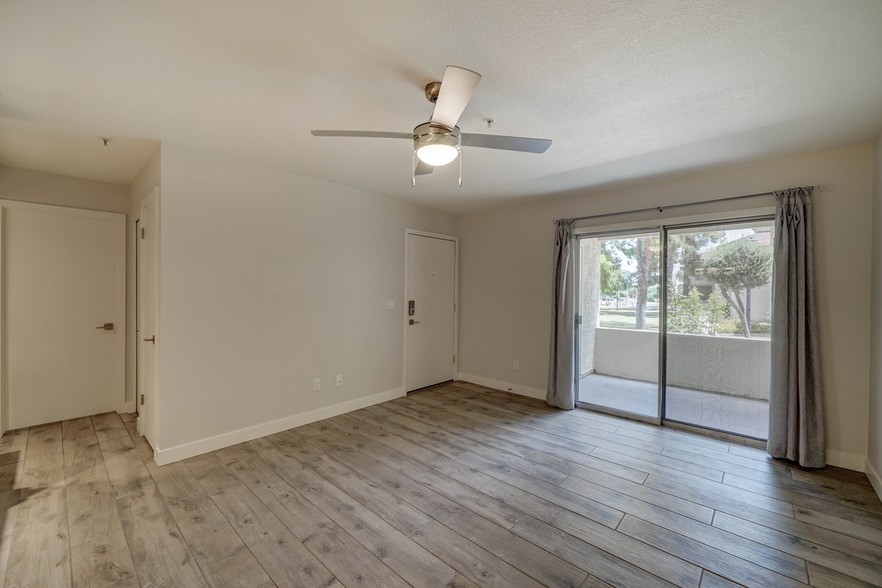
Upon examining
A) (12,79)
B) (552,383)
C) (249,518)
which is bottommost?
(249,518)

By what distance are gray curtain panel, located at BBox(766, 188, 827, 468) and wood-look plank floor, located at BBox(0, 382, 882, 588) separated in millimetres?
207

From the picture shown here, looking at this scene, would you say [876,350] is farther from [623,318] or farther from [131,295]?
[131,295]

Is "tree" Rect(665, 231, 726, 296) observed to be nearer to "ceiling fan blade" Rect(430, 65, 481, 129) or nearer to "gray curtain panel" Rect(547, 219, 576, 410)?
"gray curtain panel" Rect(547, 219, 576, 410)

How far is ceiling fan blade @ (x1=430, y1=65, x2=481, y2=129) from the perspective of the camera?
145 cm

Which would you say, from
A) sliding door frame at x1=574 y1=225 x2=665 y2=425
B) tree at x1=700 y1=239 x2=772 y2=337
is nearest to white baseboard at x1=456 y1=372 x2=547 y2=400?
sliding door frame at x1=574 y1=225 x2=665 y2=425

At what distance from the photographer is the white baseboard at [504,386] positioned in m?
4.59

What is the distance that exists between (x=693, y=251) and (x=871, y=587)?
263cm

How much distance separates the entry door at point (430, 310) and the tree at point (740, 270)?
3058 millimetres

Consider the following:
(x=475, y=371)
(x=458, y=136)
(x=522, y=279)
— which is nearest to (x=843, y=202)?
(x=522, y=279)

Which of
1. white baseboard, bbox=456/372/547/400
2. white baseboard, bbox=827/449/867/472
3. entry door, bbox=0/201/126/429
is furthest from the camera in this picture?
white baseboard, bbox=456/372/547/400

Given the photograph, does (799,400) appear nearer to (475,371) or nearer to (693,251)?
(693,251)

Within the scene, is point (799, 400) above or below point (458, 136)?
below

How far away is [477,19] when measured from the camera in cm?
149

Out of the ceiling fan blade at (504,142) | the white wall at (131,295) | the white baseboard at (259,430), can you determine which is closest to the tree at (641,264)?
the ceiling fan blade at (504,142)
